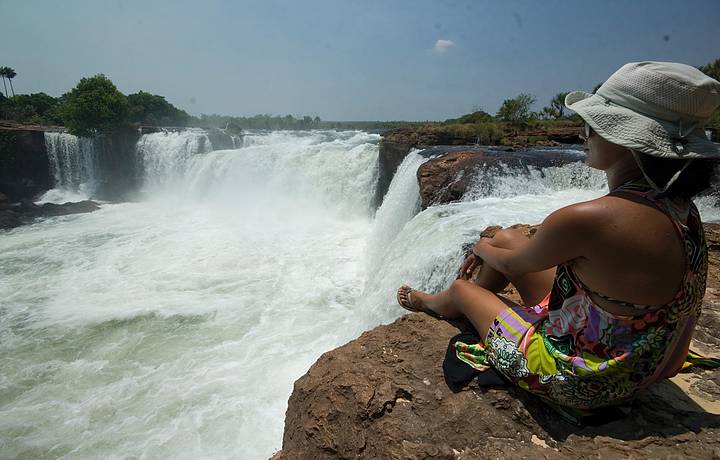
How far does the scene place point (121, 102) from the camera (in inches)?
1013

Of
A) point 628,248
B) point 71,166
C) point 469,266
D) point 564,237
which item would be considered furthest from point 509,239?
point 71,166

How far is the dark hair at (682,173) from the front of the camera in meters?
1.18

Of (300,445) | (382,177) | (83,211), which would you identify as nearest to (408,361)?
(300,445)

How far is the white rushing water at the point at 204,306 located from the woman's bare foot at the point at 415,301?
5.68 feet

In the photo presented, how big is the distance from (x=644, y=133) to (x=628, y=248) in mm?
367

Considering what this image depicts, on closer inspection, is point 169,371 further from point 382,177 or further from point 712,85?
Answer: point 382,177

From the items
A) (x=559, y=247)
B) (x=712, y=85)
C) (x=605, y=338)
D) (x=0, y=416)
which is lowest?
(x=0, y=416)

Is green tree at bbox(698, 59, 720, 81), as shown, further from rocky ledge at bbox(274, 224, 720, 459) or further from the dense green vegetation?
rocky ledge at bbox(274, 224, 720, 459)

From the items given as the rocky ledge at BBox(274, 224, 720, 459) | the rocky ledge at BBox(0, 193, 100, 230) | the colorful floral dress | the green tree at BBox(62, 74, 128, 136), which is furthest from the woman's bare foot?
the green tree at BBox(62, 74, 128, 136)

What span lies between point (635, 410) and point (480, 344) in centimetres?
65

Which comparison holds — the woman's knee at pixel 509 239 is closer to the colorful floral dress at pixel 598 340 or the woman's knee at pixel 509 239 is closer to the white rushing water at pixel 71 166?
the colorful floral dress at pixel 598 340

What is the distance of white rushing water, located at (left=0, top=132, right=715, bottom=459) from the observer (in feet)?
14.7

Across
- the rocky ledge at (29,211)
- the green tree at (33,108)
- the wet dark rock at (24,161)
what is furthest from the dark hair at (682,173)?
the green tree at (33,108)

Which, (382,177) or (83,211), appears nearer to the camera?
(382,177)
